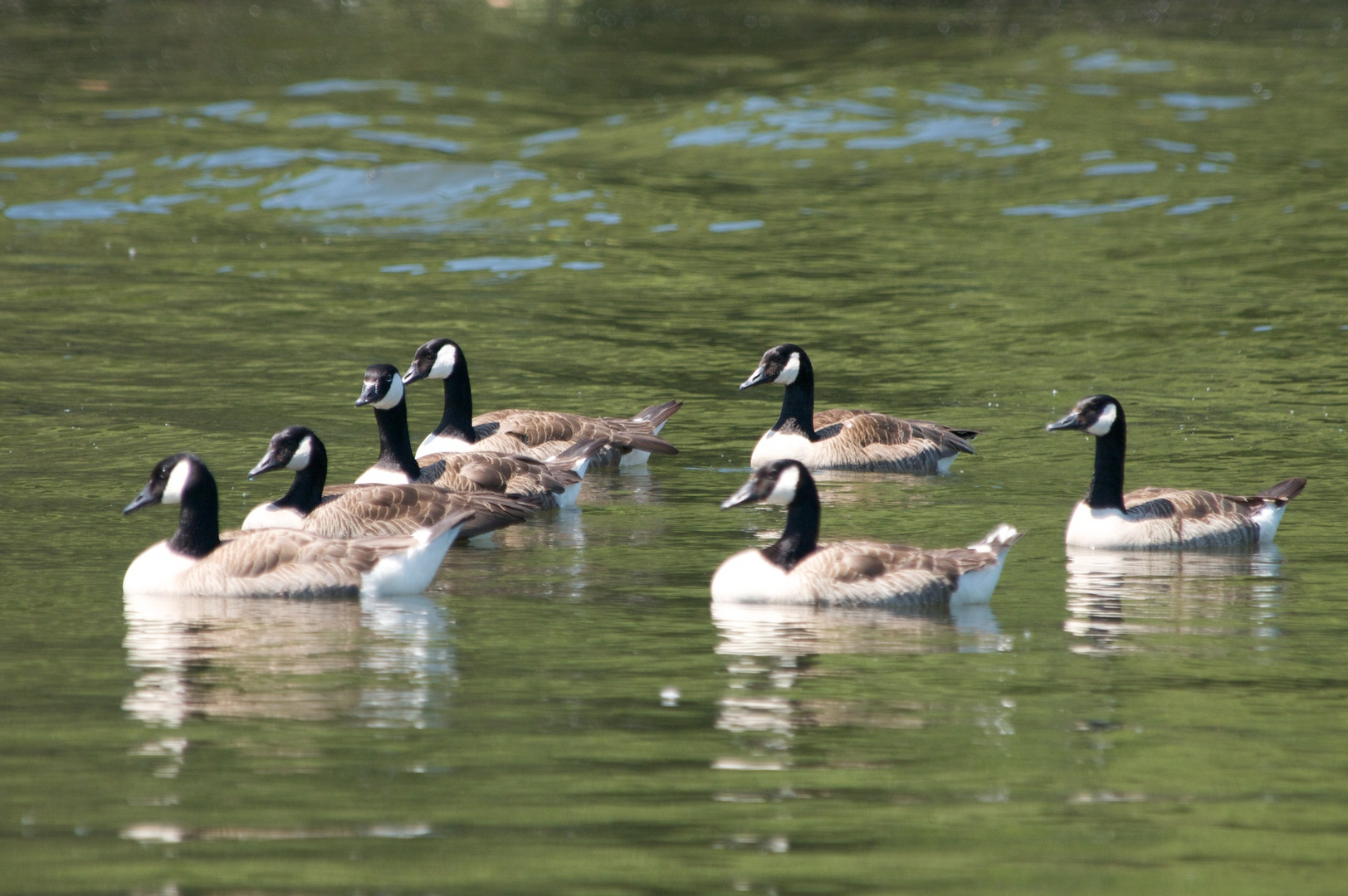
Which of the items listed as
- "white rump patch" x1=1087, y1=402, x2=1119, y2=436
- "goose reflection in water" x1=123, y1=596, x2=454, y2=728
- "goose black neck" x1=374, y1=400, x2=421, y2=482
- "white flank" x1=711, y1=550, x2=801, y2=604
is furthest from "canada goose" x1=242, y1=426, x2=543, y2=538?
"white rump patch" x1=1087, y1=402, x2=1119, y2=436

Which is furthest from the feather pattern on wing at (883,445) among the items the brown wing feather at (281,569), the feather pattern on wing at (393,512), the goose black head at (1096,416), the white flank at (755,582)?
the brown wing feather at (281,569)

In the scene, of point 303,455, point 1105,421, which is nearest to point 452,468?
point 303,455

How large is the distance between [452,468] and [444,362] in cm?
173

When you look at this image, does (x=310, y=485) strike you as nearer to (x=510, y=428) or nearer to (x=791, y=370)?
(x=510, y=428)

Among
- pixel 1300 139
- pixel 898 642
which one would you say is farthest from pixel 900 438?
pixel 1300 139

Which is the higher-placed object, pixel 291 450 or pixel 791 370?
pixel 791 370

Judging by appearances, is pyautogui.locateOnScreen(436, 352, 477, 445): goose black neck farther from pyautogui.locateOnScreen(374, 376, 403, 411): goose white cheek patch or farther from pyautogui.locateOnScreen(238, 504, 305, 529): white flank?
pyautogui.locateOnScreen(238, 504, 305, 529): white flank

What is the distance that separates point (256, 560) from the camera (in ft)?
43.2

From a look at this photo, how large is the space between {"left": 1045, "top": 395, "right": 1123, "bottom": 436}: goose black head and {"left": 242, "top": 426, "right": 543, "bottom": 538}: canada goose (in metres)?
4.94

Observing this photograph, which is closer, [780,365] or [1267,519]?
[1267,519]

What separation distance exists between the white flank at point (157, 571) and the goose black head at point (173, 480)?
0.23 feet

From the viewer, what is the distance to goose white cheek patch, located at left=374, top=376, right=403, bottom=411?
1670cm

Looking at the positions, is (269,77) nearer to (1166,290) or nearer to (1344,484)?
(1166,290)

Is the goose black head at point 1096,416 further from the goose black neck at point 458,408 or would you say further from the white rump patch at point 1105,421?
the goose black neck at point 458,408
